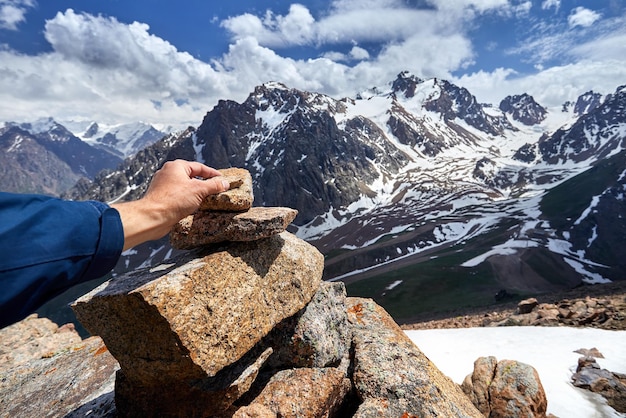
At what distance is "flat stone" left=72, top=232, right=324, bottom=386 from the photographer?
22.3ft

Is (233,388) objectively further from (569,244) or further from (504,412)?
(569,244)

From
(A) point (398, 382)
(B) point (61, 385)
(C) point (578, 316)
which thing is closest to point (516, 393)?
(A) point (398, 382)

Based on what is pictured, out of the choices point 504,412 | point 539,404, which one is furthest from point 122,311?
point 539,404

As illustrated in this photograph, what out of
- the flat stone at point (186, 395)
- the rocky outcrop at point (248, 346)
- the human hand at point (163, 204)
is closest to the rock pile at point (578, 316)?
the rocky outcrop at point (248, 346)

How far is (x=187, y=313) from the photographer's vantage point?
22.8 ft

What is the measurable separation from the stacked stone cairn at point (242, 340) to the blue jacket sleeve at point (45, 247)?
131 inches

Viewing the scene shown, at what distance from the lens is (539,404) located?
11844mm

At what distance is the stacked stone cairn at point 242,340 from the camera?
7.08 m

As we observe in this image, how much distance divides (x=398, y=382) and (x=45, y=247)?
8.67 metres

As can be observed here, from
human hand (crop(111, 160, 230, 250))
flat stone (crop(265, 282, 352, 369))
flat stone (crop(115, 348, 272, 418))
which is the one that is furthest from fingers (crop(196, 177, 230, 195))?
flat stone (crop(265, 282, 352, 369))

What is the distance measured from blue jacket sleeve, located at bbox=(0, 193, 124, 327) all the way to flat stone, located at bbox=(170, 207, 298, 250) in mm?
4974

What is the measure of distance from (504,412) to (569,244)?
17398cm

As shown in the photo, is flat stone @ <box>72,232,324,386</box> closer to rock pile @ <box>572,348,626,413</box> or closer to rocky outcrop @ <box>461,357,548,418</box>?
rocky outcrop @ <box>461,357,548,418</box>

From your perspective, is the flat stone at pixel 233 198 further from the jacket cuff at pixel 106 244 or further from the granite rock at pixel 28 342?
the granite rock at pixel 28 342
